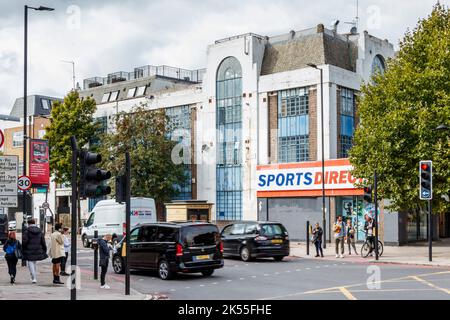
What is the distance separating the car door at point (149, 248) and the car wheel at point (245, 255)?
663cm

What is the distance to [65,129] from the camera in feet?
173

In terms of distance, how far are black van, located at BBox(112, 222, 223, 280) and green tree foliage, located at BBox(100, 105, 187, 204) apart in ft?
86.0

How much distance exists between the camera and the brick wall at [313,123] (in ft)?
139

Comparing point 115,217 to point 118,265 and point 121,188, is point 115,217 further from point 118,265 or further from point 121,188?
point 121,188

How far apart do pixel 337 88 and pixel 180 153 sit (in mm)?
13350

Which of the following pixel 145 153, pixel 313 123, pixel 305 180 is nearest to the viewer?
pixel 305 180

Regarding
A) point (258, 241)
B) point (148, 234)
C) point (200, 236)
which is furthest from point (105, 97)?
point (200, 236)

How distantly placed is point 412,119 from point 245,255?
29.6 ft

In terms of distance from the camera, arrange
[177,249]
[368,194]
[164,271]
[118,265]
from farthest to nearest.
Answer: [368,194], [118,265], [164,271], [177,249]

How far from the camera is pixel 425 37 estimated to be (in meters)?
28.6
